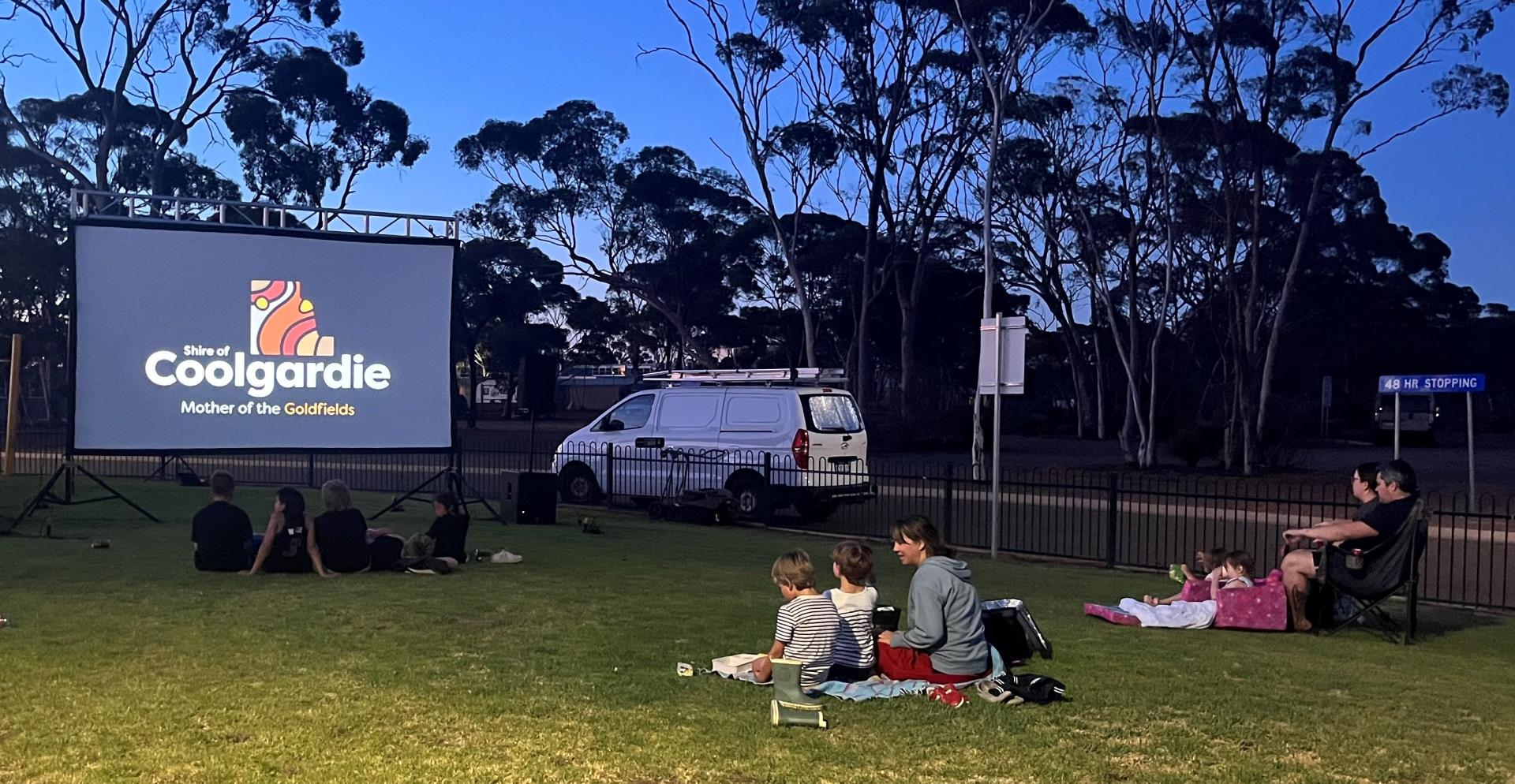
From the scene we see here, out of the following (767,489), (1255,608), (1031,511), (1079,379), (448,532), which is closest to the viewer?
(1255,608)

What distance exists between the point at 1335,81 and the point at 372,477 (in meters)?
22.2

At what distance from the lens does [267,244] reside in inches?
590

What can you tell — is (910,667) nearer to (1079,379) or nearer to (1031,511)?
(1031,511)

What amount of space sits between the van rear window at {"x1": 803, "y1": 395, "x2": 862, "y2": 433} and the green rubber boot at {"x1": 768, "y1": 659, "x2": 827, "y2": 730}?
12419 millimetres

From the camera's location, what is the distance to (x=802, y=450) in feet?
59.6

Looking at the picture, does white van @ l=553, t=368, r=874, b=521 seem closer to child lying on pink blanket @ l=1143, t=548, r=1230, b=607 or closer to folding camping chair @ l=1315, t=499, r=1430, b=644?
child lying on pink blanket @ l=1143, t=548, r=1230, b=607

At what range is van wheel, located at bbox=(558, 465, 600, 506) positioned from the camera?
2045 cm

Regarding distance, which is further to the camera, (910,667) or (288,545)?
(288,545)

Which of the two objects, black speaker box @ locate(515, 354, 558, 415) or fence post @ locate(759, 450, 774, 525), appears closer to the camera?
fence post @ locate(759, 450, 774, 525)

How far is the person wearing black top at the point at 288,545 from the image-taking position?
10.7 meters

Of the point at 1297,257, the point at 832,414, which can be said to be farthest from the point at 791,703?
the point at 1297,257

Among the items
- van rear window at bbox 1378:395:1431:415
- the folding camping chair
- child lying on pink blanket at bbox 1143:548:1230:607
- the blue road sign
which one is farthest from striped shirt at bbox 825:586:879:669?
van rear window at bbox 1378:395:1431:415

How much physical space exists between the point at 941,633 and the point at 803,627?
0.72m

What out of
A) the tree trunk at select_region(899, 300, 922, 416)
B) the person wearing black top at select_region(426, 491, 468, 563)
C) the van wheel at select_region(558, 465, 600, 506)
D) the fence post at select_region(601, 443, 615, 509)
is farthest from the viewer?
the tree trunk at select_region(899, 300, 922, 416)
